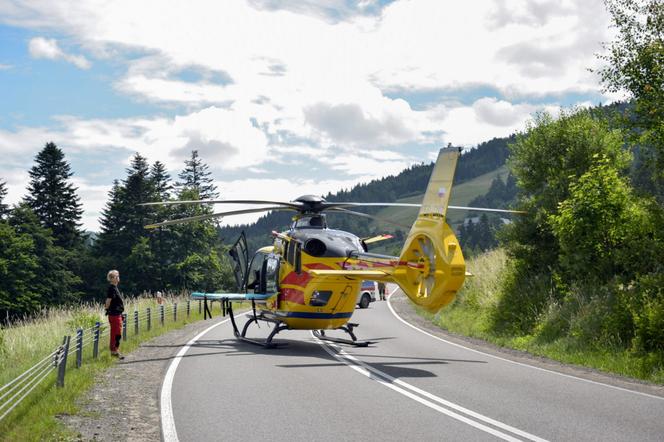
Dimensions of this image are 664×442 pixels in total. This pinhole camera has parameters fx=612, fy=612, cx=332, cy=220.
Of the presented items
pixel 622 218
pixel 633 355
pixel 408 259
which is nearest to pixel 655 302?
pixel 633 355

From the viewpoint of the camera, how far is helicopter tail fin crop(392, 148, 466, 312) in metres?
11.0

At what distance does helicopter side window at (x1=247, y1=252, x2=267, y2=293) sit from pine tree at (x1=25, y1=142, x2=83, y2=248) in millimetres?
48329

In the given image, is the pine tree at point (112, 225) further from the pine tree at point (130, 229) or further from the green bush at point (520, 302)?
the green bush at point (520, 302)

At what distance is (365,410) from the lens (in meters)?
8.18

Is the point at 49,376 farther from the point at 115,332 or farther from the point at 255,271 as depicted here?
the point at 255,271

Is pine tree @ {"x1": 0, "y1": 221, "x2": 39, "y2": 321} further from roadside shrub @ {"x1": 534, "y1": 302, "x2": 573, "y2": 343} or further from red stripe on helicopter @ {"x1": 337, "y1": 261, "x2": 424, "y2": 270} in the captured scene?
roadside shrub @ {"x1": 534, "y1": 302, "x2": 573, "y2": 343}

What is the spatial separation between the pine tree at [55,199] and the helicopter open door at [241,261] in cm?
4729

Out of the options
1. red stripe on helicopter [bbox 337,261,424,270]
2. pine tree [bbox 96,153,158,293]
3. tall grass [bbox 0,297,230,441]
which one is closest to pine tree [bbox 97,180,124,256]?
pine tree [bbox 96,153,158,293]

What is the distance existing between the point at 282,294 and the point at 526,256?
10167 millimetres

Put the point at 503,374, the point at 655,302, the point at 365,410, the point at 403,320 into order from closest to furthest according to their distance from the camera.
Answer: the point at 365,410
the point at 503,374
the point at 655,302
the point at 403,320

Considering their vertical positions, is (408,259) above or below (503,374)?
above

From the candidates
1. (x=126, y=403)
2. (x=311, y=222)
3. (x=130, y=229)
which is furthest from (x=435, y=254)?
(x=130, y=229)

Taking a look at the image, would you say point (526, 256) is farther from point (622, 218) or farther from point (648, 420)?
point (648, 420)

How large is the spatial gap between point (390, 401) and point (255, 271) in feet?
30.9
